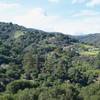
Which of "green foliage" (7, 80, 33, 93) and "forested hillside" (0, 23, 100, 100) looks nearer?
"forested hillside" (0, 23, 100, 100)

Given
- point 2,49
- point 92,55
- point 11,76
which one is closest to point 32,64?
point 11,76

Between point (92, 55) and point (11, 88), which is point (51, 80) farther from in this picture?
point (92, 55)

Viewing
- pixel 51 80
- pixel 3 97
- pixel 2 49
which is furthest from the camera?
pixel 2 49

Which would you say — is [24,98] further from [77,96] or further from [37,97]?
[77,96]

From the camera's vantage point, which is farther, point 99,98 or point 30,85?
point 30,85

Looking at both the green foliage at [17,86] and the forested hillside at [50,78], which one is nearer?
the forested hillside at [50,78]

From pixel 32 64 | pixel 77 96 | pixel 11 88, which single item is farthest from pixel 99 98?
pixel 32 64

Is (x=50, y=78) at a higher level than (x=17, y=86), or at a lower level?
lower

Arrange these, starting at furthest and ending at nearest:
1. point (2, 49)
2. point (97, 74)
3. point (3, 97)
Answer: point (2, 49) < point (97, 74) < point (3, 97)

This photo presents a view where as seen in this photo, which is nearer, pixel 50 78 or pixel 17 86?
pixel 17 86
